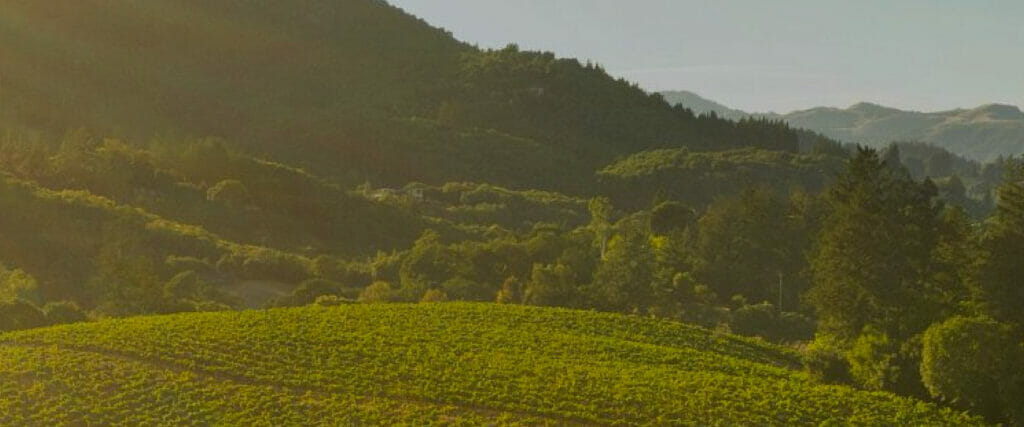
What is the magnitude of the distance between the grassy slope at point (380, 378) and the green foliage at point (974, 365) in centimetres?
134

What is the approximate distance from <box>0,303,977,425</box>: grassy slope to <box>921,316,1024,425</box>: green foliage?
1.34 metres

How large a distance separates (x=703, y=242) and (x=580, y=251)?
69.1 feet

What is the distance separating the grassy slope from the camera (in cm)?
4084

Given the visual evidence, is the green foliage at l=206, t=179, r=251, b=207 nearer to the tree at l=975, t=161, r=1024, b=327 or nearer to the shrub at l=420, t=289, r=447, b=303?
the shrub at l=420, t=289, r=447, b=303

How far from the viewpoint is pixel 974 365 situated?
46.4 metres

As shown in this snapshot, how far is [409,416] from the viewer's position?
1604 inches

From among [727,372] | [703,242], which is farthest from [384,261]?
[727,372]

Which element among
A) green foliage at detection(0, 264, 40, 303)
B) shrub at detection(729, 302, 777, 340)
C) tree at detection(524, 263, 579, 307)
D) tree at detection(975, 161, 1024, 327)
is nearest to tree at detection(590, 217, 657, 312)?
tree at detection(524, 263, 579, 307)

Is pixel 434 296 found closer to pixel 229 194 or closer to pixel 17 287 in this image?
pixel 17 287

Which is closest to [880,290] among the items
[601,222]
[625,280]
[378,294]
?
[625,280]

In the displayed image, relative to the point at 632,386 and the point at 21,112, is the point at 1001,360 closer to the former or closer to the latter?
the point at 632,386

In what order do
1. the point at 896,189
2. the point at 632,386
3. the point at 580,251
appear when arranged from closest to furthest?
1. the point at 632,386
2. the point at 896,189
3. the point at 580,251

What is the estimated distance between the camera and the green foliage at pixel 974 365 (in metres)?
46.2

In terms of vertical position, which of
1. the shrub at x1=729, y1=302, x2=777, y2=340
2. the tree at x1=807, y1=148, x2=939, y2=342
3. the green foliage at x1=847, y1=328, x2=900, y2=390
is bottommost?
the shrub at x1=729, y1=302, x2=777, y2=340
